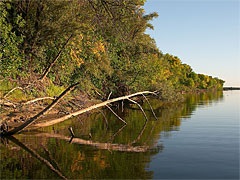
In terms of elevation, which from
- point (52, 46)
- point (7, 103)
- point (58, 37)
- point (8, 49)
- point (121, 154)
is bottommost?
point (121, 154)

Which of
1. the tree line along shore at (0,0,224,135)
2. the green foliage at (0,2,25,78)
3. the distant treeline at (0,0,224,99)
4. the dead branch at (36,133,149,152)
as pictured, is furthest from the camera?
the green foliage at (0,2,25,78)

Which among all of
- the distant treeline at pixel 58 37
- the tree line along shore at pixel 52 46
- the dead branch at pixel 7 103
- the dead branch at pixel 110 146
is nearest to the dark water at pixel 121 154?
the dead branch at pixel 110 146

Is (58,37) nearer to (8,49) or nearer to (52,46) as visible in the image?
(52,46)

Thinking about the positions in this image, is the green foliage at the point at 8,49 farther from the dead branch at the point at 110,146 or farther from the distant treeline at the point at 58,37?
the dead branch at the point at 110,146

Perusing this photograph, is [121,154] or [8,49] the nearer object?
[121,154]

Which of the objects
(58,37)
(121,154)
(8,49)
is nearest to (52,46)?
(58,37)

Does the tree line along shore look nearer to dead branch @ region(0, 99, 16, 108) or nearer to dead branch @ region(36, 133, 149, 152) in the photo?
dead branch @ region(0, 99, 16, 108)

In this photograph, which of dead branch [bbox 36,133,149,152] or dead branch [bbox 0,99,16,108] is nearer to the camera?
dead branch [bbox 36,133,149,152]

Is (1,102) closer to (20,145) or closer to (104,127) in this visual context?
(20,145)

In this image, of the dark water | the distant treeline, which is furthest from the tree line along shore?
the dark water

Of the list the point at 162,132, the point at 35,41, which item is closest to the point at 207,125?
the point at 162,132

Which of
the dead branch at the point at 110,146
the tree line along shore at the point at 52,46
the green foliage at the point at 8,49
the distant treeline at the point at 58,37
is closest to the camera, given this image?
the dead branch at the point at 110,146

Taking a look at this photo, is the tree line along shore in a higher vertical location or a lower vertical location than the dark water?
higher

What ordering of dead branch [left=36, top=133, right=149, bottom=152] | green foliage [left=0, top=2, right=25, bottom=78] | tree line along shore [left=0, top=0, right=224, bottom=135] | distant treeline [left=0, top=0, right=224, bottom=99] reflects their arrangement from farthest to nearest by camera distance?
green foliage [left=0, top=2, right=25, bottom=78]
tree line along shore [left=0, top=0, right=224, bottom=135]
distant treeline [left=0, top=0, right=224, bottom=99]
dead branch [left=36, top=133, right=149, bottom=152]
